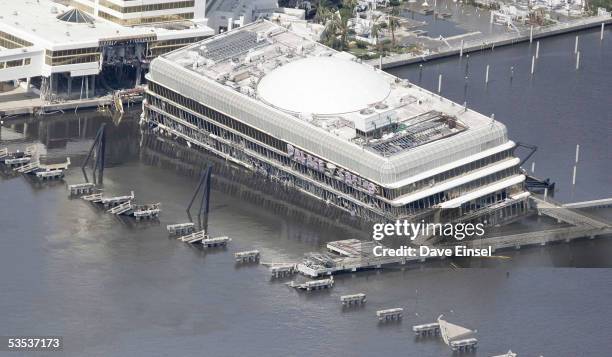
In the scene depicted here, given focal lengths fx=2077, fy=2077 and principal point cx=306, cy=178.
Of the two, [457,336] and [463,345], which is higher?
[457,336]

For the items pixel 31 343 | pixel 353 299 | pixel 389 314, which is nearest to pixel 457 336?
pixel 389 314

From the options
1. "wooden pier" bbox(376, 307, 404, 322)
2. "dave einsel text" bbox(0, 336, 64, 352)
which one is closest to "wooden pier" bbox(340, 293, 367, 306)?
"wooden pier" bbox(376, 307, 404, 322)

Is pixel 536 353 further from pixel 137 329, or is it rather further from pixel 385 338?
pixel 137 329

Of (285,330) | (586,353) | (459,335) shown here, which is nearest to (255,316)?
(285,330)

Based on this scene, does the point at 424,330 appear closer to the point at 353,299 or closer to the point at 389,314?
the point at 389,314

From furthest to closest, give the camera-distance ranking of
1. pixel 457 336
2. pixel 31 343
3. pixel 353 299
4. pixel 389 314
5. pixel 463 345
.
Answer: pixel 353 299, pixel 389 314, pixel 457 336, pixel 463 345, pixel 31 343

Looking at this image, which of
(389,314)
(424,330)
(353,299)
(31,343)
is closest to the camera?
(31,343)
